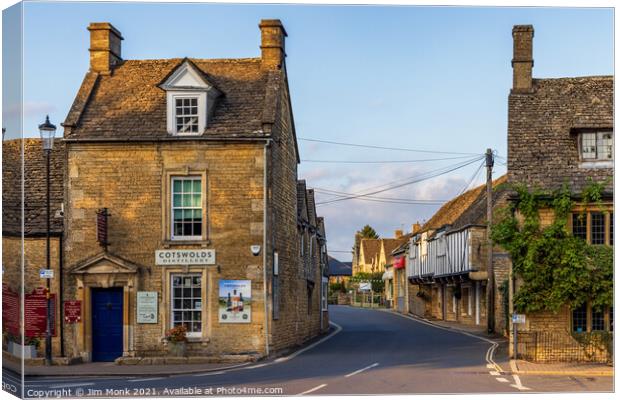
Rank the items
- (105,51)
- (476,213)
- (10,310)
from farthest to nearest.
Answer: (476,213), (105,51), (10,310)

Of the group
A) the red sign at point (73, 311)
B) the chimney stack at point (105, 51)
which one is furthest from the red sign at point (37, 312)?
the chimney stack at point (105, 51)

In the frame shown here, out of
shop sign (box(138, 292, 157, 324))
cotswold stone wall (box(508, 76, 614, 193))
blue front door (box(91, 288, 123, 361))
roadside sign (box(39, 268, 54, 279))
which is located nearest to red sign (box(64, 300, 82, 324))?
blue front door (box(91, 288, 123, 361))

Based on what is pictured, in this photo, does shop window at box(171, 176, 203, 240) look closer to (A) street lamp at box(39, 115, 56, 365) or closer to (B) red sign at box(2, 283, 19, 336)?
(A) street lamp at box(39, 115, 56, 365)

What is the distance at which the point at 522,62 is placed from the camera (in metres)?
28.2

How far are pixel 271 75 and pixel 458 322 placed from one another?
22708 mm

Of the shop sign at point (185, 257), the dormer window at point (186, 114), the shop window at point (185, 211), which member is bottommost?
the shop sign at point (185, 257)

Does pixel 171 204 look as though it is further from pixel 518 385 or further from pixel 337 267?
pixel 337 267

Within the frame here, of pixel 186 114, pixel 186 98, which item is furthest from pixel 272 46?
pixel 186 114

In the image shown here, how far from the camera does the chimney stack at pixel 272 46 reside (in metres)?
27.1

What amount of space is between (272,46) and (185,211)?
202 inches

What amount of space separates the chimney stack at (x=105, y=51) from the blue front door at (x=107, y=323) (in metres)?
6.02

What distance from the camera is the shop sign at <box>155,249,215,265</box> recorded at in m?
26.3

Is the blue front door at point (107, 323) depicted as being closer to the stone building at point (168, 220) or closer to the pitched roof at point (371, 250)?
the stone building at point (168, 220)

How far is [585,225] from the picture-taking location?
25.5 m
